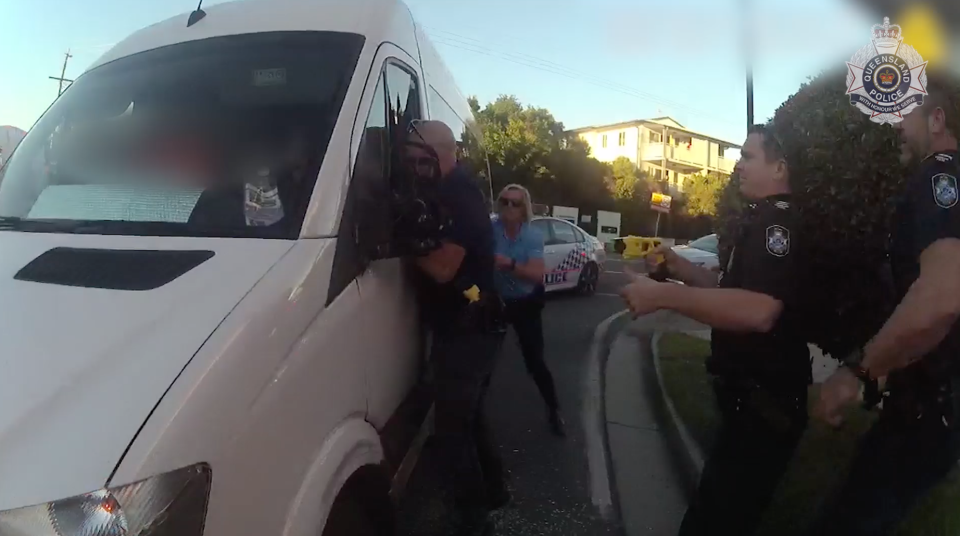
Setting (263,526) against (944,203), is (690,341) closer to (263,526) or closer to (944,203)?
(944,203)

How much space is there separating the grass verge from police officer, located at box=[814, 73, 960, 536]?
0.55 feet

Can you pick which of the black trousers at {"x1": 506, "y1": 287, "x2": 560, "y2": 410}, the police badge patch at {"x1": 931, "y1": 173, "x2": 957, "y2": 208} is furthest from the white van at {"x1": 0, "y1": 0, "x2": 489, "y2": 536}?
the black trousers at {"x1": 506, "y1": 287, "x2": 560, "y2": 410}

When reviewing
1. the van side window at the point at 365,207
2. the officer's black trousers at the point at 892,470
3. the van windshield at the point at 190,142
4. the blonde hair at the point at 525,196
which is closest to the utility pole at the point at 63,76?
the van windshield at the point at 190,142

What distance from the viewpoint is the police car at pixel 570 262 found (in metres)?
8.00

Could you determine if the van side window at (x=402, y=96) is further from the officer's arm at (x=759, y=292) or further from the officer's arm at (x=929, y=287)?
the officer's arm at (x=929, y=287)

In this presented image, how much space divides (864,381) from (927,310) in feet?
1.14

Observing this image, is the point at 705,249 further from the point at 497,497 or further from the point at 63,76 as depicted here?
the point at 63,76

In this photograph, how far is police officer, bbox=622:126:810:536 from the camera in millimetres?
2170

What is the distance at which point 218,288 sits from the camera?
1785mm

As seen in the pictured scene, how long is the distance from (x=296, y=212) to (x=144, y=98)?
99cm

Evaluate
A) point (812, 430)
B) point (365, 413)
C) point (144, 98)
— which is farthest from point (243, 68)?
point (812, 430)

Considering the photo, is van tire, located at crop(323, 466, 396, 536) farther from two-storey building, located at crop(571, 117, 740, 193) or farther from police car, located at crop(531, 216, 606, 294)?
police car, located at crop(531, 216, 606, 294)

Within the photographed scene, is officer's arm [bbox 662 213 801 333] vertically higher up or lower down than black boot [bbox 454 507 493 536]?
higher up

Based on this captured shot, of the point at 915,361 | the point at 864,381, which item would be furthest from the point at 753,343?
the point at 915,361
